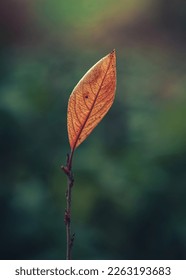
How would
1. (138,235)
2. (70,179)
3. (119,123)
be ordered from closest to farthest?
(70,179), (138,235), (119,123)

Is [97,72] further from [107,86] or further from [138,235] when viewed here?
[138,235]
